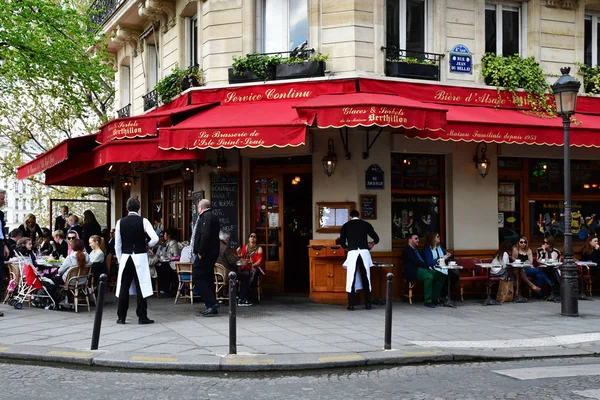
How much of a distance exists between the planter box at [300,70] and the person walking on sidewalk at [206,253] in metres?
3.51

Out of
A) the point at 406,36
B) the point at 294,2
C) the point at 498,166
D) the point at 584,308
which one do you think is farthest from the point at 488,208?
the point at 294,2

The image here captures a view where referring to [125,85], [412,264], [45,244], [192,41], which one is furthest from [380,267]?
[125,85]

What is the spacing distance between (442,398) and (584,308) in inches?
286

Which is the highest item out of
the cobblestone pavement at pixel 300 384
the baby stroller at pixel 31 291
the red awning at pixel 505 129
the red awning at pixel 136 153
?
the red awning at pixel 505 129

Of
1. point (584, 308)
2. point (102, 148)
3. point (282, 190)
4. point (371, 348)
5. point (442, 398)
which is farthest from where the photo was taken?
point (282, 190)

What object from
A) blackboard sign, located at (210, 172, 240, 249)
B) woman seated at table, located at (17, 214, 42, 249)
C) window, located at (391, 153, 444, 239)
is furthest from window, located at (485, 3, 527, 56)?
woman seated at table, located at (17, 214, 42, 249)

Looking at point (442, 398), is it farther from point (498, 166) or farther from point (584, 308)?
point (498, 166)

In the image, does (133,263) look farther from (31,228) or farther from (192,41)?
(31,228)

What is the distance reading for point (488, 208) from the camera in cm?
1379

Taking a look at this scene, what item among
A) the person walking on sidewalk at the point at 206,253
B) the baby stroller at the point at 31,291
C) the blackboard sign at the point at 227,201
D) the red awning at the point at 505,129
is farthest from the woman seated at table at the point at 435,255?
the baby stroller at the point at 31,291

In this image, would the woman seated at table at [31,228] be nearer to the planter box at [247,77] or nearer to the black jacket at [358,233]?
the planter box at [247,77]

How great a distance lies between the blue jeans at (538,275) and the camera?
44.0ft

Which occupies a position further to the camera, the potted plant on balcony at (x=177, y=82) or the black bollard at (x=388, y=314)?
the potted plant on balcony at (x=177, y=82)

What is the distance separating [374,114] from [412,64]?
2.94 m
